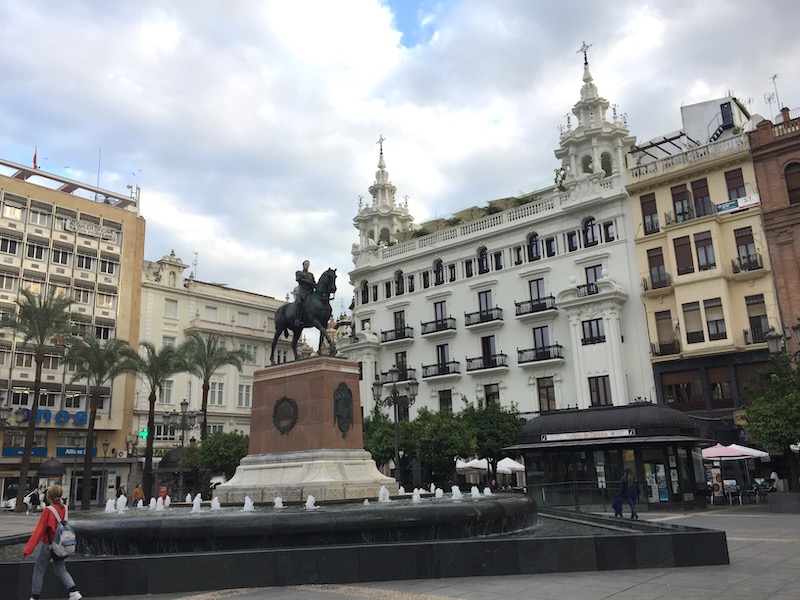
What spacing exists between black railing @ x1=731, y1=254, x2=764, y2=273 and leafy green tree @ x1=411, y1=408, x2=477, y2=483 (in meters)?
17.9

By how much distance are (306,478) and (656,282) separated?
30763mm

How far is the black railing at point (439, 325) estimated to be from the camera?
5059 centimetres

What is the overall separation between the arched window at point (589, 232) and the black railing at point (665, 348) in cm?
823

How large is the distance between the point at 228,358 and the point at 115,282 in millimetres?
17847

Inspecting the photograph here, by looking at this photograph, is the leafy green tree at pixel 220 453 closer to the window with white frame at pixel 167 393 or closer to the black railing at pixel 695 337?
the window with white frame at pixel 167 393

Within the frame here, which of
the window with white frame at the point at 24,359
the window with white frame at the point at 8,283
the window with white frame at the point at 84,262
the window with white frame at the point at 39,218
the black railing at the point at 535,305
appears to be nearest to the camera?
the black railing at the point at 535,305

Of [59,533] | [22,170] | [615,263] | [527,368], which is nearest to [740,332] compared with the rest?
[615,263]

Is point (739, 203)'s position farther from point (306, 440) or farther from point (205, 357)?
point (205, 357)

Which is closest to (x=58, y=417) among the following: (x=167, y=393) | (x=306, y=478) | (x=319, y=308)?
Result: (x=167, y=393)

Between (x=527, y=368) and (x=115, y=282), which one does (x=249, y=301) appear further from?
(x=527, y=368)

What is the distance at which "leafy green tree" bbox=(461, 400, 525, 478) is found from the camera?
41250mm

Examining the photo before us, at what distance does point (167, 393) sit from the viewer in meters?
61.4

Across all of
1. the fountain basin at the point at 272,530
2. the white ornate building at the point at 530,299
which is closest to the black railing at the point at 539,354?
the white ornate building at the point at 530,299

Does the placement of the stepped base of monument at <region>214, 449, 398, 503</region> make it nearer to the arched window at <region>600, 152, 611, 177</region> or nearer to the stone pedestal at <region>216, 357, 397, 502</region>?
the stone pedestal at <region>216, 357, 397, 502</region>
